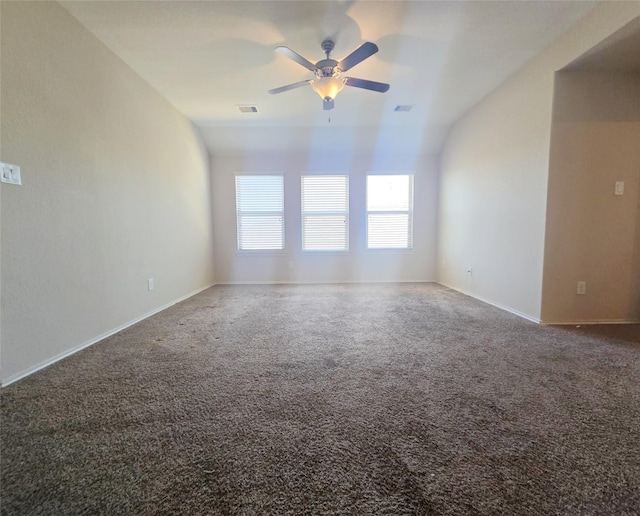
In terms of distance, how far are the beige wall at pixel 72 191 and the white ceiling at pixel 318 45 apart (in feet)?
1.16

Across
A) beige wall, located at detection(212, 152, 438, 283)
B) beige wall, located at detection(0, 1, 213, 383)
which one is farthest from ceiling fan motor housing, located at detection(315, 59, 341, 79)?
beige wall, located at detection(212, 152, 438, 283)

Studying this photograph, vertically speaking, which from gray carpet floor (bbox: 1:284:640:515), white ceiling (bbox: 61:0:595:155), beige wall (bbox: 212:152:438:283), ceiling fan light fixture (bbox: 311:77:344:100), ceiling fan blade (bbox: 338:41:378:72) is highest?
white ceiling (bbox: 61:0:595:155)

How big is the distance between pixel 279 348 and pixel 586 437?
177 cm

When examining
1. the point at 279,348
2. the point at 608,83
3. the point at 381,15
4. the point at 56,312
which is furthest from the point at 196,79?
the point at 608,83

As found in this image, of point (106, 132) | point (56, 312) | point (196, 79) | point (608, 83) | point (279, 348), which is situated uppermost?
point (196, 79)

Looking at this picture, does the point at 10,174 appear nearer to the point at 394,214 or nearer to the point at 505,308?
the point at 505,308

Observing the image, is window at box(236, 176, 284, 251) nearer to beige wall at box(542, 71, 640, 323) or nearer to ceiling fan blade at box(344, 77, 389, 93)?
ceiling fan blade at box(344, 77, 389, 93)

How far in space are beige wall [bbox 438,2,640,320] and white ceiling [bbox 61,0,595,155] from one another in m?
0.17

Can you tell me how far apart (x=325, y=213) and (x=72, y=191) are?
3.70 metres

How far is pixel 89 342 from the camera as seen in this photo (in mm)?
2258

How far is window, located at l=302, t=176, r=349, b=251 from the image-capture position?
204 inches

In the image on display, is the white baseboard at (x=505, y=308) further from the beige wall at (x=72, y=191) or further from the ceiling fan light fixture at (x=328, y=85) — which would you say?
the beige wall at (x=72, y=191)

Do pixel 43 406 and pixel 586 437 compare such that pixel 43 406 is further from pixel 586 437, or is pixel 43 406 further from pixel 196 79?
pixel 196 79

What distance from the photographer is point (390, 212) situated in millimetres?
5242
